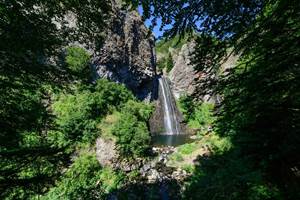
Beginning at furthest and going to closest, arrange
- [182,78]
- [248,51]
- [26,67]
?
1. [182,78]
2. [26,67]
3. [248,51]

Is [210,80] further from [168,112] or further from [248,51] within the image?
[168,112]

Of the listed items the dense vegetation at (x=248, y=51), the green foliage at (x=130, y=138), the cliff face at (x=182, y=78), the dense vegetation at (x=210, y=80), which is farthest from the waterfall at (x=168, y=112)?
the dense vegetation at (x=248, y=51)

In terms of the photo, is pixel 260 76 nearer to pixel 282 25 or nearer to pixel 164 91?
pixel 282 25

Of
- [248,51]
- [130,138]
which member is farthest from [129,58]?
[248,51]

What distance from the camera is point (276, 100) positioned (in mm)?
3262

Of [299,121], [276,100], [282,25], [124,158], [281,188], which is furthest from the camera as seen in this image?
[124,158]

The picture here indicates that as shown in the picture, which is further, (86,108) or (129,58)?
(129,58)

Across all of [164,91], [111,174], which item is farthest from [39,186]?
[164,91]

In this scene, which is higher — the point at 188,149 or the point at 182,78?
the point at 182,78

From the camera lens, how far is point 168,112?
2791cm

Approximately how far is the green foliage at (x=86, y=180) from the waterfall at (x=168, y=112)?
13.5m

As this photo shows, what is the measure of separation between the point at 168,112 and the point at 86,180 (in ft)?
54.4

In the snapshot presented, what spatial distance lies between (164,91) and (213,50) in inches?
1000

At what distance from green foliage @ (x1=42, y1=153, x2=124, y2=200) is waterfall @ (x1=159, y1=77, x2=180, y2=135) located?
1353cm
